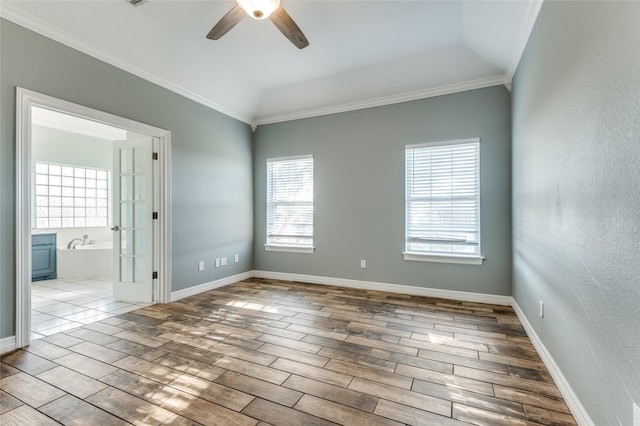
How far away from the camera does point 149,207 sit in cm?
375

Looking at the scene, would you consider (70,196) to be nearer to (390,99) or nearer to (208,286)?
(208,286)

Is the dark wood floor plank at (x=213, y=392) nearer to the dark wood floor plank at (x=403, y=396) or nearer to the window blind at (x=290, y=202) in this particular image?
the dark wood floor plank at (x=403, y=396)

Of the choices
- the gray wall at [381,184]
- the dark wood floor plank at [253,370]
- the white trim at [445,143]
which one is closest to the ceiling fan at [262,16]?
the gray wall at [381,184]

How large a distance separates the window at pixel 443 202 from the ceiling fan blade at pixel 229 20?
8.95 ft

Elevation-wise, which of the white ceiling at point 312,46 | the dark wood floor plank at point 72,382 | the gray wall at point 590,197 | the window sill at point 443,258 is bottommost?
the dark wood floor plank at point 72,382

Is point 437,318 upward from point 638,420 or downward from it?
downward

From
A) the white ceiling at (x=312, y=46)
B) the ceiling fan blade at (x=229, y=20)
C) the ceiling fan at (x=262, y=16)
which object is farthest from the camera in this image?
the white ceiling at (x=312, y=46)

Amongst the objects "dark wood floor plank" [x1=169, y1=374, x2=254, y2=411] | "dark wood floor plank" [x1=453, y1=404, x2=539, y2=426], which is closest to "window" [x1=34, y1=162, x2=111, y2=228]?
"dark wood floor plank" [x1=169, y1=374, x2=254, y2=411]

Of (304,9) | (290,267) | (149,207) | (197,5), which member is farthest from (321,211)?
(197,5)

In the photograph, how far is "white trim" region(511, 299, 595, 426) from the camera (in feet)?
5.13

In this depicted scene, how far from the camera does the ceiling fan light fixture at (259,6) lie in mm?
2070

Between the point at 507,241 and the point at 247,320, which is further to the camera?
the point at 507,241

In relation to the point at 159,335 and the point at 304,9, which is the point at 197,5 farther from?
the point at 159,335

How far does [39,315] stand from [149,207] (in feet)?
5.51
